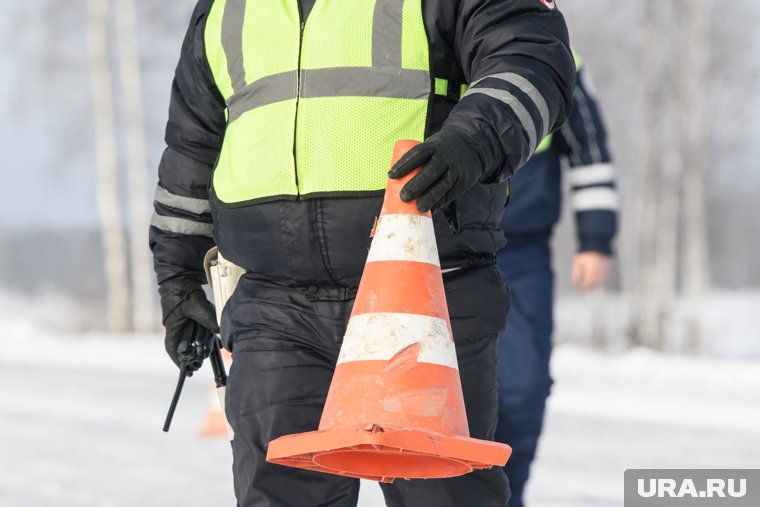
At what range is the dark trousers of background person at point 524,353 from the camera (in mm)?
3998

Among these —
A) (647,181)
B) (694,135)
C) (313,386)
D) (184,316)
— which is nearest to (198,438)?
(184,316)

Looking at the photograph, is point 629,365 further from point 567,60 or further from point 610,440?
point 567,60

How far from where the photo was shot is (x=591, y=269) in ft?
16.2

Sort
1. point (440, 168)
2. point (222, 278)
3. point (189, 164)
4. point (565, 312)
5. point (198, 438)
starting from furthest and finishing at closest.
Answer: point (565, 312), point (198, 438), point (189, 164), point (222, 278), point (440, 168)

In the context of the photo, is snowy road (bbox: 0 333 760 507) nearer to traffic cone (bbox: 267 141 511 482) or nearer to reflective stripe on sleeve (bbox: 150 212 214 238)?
reflective stripe on sleeve (bbox: 150 212 214 238)

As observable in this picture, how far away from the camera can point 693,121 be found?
671 inches

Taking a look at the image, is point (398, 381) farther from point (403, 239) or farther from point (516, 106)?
point (516, 106)

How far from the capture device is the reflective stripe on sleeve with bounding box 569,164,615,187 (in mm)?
4703

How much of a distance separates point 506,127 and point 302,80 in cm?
45

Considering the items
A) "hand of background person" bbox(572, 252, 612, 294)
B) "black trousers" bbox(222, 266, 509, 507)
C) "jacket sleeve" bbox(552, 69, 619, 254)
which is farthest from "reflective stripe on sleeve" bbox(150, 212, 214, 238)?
"hand of background person" bbox(572, 252, 612, 294)

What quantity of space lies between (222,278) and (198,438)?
3834 millimetres

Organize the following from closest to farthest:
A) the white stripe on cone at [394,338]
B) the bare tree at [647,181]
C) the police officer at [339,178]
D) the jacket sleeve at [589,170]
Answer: the white stripe on cone at [394,338], the police officer at [339,178], the jacket sleeve at [589,170], the bare tree at [647,181]

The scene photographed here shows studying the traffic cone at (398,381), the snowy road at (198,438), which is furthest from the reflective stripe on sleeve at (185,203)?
the snowy road at (198,438)

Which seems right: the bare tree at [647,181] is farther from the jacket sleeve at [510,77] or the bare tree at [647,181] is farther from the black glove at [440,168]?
the black glove at [440,168]
